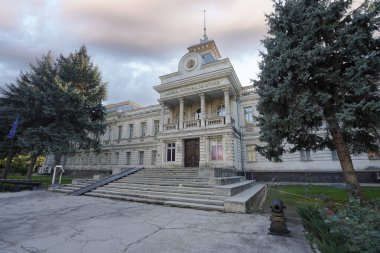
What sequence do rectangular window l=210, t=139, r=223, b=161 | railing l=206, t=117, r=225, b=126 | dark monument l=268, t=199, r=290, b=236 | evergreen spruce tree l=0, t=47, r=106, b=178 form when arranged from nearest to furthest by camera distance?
dark monument l=268, t=199, r=290, b=236
evergreen spruce tree l=0, t=47, r=106, b=178
rectangular window l=210, t=139, r=223, b=161
railing l=206, t=117, r=225, b=126

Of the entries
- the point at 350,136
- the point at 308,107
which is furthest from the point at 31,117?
the point at 350,136

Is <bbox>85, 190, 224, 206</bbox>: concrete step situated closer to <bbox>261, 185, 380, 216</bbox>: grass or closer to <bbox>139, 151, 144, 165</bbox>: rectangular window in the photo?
<bbox>261, 185, 380, 216</bbox>: grass

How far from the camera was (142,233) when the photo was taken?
14.3 ft

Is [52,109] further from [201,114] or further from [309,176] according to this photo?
[309,176]

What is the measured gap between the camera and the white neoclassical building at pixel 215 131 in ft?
58.9

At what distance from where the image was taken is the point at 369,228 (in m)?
2.53

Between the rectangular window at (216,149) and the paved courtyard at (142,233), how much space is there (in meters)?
11.8

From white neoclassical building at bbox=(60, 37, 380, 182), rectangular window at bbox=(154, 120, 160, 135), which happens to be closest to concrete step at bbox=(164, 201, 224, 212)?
white neoclassical building at bbox=(60, 37, 380, 182)

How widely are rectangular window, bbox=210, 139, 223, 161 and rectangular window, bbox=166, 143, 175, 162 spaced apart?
13.8 feet

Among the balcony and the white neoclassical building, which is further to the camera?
the balcony

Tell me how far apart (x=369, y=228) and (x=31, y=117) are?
24144mm

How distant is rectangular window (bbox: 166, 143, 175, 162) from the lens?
65.4 ft

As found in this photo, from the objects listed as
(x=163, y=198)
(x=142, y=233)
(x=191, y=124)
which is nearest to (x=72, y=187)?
(x=163, y=198)

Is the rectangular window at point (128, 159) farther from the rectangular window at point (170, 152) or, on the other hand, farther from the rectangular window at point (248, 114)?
the rectangular window at point (248, 114)
